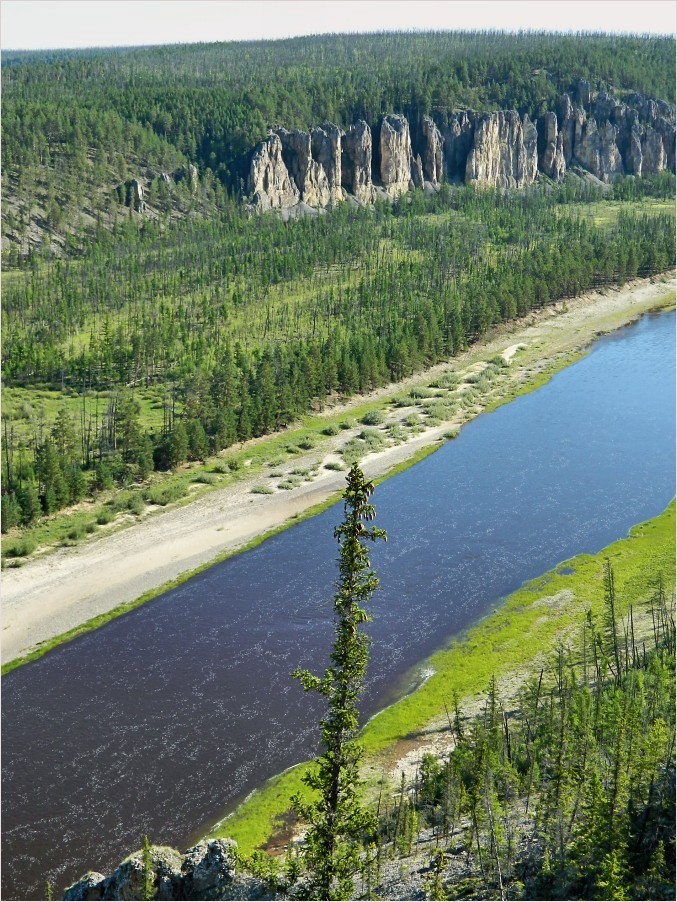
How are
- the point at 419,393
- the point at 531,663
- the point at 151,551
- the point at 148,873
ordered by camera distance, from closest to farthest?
the point at 148,873 < the point at 531,663 < the point at 151,551 < the point at 419,393

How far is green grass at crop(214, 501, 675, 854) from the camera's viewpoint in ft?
178

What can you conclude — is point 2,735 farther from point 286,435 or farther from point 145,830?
point 286,435

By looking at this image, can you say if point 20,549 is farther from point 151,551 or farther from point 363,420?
point 363,420

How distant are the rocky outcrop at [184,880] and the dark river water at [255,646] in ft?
35.9

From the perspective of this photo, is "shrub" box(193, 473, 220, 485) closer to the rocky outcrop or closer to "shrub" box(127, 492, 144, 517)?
"shrub" box(127, 492, 144, 517)

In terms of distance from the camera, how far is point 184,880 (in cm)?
3988

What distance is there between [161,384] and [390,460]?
3529cm

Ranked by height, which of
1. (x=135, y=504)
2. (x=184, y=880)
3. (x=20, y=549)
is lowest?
(x=20, y=549)

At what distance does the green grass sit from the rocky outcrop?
1034 centimetres

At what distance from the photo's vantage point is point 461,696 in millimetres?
63094

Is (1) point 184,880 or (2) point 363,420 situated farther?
(2) point 363,420

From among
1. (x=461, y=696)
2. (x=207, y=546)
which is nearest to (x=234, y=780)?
(x=461, y=696)

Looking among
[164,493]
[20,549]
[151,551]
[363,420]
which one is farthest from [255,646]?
[363,420]

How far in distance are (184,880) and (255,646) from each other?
3091 cm
